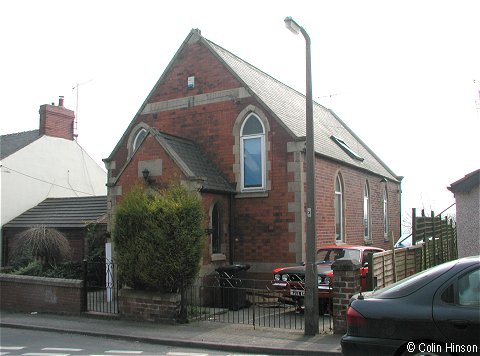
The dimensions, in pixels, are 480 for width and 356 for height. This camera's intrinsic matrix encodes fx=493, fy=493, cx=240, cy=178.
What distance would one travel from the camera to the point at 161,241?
10992 millimetres

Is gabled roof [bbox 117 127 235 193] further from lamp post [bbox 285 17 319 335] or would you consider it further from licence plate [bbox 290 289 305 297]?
lamp post [bbox 285 17 319 335]

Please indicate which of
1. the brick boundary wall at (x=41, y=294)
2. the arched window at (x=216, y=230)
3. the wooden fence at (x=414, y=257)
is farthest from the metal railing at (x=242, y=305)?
the brick boundary wall at (x=41, y=294)

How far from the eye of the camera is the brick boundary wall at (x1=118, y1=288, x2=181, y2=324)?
36.1ft

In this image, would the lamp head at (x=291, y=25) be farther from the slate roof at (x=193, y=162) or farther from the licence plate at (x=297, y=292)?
the licence plate at (x=297, y=292)

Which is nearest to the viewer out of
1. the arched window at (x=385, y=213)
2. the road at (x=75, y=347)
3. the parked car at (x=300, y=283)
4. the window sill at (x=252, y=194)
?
the road at (x=75, y=347)

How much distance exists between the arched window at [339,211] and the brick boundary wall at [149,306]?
841cm

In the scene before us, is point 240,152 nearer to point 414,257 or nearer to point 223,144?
point 223,144

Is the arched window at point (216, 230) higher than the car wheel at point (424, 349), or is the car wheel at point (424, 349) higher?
the arched window at point (216, 230)

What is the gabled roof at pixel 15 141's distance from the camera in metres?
22.8

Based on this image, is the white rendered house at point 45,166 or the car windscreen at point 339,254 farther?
the white rendered house at point 45,166

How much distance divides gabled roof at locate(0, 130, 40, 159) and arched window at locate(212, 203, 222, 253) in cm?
1197

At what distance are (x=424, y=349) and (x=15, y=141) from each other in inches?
934

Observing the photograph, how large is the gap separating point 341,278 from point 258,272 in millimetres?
5874

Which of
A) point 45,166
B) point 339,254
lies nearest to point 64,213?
point 45,166
